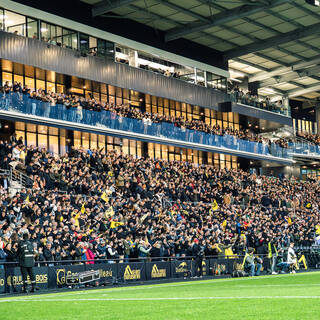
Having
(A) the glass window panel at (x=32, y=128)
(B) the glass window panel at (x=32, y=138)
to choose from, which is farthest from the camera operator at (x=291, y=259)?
(A) the glass window panel at (x=32, y=128)

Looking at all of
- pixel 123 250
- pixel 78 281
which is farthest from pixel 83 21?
pixel 78 281

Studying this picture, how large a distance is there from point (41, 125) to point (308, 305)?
27934 mm

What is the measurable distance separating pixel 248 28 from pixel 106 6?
44.1ft

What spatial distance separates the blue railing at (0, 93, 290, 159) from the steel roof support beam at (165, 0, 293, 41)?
26.4ft

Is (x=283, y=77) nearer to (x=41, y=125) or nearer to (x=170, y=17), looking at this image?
(x=170, y=17)

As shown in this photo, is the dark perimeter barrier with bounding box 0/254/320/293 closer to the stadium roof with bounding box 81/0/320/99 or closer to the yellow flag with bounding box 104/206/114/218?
the yellow flag with bounding box 104/206/114/218

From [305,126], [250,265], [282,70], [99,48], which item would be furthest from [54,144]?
[305,126]

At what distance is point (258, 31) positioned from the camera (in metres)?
48.9

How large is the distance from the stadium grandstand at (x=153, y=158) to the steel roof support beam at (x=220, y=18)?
0.11m

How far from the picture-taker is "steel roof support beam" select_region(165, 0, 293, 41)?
135ft

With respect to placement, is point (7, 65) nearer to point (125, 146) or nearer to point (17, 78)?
point (17, 78)

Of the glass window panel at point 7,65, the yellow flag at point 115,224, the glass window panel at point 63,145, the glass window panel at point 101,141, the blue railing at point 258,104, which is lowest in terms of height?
the yellow flag at point 115,224

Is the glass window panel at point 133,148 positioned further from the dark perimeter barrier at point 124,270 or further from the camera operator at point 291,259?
the camera operator at point 291,259

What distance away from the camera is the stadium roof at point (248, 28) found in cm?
4216
